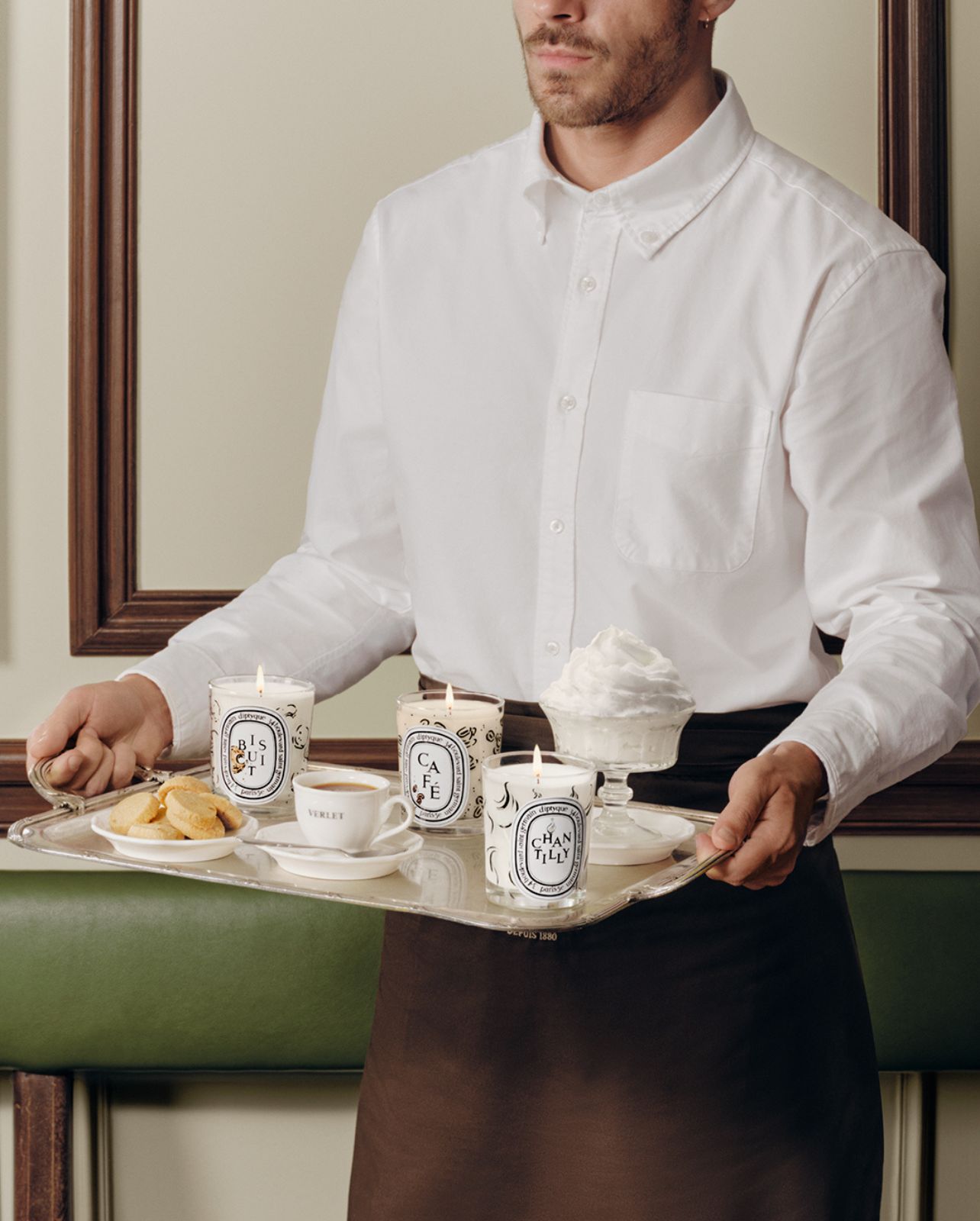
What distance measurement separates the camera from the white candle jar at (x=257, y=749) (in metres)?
1.20

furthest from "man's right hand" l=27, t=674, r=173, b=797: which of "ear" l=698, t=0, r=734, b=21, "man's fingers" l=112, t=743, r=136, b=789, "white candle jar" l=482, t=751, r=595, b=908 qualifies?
"ear" l=698, t=0, r=734, b=21

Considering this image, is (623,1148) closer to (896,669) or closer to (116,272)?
(896,669)

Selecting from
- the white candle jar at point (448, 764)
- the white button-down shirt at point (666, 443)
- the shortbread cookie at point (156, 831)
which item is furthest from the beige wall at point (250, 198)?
the shortbread cookie at point (156, 831)

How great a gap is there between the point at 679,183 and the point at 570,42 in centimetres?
16

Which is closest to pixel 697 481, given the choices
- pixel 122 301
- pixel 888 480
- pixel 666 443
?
pixel 666 443

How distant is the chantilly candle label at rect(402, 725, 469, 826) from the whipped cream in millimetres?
91

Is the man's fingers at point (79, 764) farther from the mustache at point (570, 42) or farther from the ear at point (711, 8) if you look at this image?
the ear at point (711, 8)

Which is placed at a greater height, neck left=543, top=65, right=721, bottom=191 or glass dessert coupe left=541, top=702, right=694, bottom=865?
neck left=543, top=65, right=721, bottom=191

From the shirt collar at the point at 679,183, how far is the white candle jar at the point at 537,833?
57 centimetres

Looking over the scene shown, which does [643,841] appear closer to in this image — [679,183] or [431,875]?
[431,875]

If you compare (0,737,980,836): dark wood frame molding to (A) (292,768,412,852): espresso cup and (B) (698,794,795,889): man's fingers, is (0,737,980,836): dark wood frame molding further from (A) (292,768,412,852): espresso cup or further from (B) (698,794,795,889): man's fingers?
(B) (698,794,795,889): man's fingers

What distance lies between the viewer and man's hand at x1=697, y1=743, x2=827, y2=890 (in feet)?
3.29

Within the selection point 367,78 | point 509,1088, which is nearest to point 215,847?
point 509,1088

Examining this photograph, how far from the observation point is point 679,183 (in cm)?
135
